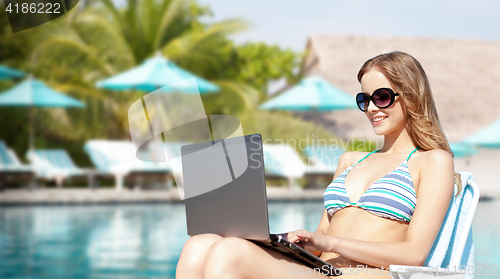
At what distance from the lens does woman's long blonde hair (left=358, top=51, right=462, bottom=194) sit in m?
1.91

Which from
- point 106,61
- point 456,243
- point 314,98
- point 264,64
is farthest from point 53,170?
point 456,243

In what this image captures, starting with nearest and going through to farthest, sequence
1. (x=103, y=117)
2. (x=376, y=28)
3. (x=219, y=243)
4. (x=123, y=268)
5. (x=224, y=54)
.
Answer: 1. (x=219, y=243)
2. (x=123, y=268)
3. (x=103, y=117)
4. (x=224, y=54)
5. (x=376, y=28)

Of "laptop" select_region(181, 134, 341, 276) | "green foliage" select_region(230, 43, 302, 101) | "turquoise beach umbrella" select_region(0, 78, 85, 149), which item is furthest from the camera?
"green foliage" select_region(230, 43, 302, 101)

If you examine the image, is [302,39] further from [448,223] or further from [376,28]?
[448,223]

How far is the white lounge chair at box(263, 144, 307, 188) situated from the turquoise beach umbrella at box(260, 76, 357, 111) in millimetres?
1330

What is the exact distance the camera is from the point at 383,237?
6.15 ft

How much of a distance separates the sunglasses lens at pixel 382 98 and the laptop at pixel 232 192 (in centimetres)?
59

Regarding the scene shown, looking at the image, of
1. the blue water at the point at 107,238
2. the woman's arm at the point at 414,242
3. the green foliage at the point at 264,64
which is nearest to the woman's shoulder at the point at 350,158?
the woman's arm at the point at 414,242

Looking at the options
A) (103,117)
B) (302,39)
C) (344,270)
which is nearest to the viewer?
(344,270)

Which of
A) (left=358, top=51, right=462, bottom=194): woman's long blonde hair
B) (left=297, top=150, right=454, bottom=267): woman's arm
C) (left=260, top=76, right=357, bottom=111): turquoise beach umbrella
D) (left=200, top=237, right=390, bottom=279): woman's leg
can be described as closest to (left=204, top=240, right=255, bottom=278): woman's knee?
(left=200, top=237, right=390, bottom=279): woman's leg

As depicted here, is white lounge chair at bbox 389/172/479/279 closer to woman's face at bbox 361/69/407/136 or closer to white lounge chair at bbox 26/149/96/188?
woman's face at bbox 361/69/407/136

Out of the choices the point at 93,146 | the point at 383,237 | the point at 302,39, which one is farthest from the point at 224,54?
the point at 383,237

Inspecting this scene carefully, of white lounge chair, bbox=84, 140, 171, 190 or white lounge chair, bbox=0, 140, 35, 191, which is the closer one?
white lounge chair, bbox=0, 140, 35, 191

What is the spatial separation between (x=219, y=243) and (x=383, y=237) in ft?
1.93
